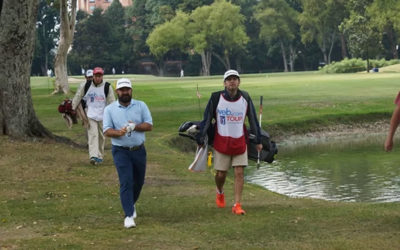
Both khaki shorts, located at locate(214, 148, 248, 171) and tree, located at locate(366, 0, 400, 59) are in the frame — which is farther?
tree, located at locate(366, 0, 400, 59)

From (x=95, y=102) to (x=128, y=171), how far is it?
20.5 feet

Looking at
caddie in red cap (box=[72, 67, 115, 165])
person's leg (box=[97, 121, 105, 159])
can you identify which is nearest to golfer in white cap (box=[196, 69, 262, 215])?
caddie in red cap (box=[72, 67, 115, 165])

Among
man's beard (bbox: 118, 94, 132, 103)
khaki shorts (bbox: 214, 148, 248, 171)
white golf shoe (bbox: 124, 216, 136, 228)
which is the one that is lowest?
white golf shoe (bbox: 124, 216, 136, 228)

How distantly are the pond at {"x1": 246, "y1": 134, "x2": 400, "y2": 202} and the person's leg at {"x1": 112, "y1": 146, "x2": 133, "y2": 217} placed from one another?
587 centimetres

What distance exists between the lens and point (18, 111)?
1898 centimetres

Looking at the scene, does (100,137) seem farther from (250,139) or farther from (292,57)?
(292,57)

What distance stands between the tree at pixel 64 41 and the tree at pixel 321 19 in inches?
2882

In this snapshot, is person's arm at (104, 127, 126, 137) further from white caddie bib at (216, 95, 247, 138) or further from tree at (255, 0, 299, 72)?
tree at (255, 0, 299, 72)

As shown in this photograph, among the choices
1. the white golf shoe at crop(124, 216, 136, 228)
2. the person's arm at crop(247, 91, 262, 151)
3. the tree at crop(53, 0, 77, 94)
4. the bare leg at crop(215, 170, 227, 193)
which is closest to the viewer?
the white golf shoe at crop(124, 216, 136, 228)

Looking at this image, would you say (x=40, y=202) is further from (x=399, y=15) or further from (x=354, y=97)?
(x=399, y=15)

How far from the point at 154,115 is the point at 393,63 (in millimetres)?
70077

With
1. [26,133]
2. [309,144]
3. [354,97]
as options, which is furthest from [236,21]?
[26,133]

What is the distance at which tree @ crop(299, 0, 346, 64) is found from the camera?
11738 centimetres

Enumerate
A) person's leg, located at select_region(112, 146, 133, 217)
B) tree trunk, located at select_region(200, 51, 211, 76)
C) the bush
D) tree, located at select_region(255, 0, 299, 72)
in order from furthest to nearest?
1. tree trunk, located at select_region(200, 51, 211, 76)
2. tree, located at select_region(255, 0, 299, 72)
3. the bush
4. person's leg, located at select_region(112, 146, 133, 217)
